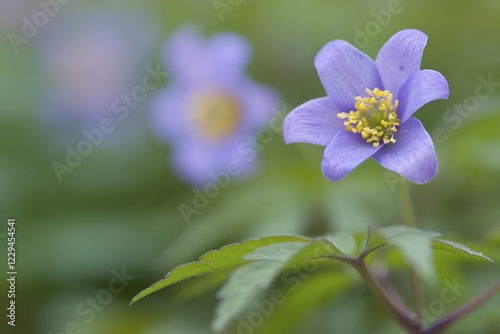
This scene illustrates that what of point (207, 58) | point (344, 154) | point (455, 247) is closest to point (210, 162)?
point (207, 58)

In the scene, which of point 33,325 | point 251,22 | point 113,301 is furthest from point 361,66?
point 251,22

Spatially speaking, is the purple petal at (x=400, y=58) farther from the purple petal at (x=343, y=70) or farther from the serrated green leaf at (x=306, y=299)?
the serrated green leaf at (x=306, y=299)

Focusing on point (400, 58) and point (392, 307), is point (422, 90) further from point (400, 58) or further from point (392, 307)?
point (392, 307)

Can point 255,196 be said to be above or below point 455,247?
below

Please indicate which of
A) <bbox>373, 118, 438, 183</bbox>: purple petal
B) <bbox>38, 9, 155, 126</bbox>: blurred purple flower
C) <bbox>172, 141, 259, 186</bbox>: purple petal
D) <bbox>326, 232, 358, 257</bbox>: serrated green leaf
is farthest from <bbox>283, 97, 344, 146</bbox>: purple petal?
<bbox>38, 9, 155, 126</bbox>: blurred purple flower

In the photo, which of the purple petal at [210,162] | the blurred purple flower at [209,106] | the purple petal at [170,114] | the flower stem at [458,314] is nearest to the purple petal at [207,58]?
the blurred purple flower at [209,106]

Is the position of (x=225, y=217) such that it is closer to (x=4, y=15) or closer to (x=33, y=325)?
(x=33, y=325)

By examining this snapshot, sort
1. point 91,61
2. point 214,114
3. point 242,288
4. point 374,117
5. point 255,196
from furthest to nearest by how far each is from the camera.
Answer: point 91,61 → point 214,114 → point 255,196 → point 374,117 → point 242,288

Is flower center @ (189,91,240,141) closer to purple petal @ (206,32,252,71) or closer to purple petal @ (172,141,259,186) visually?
purple petal @ (172,141,259,186)
